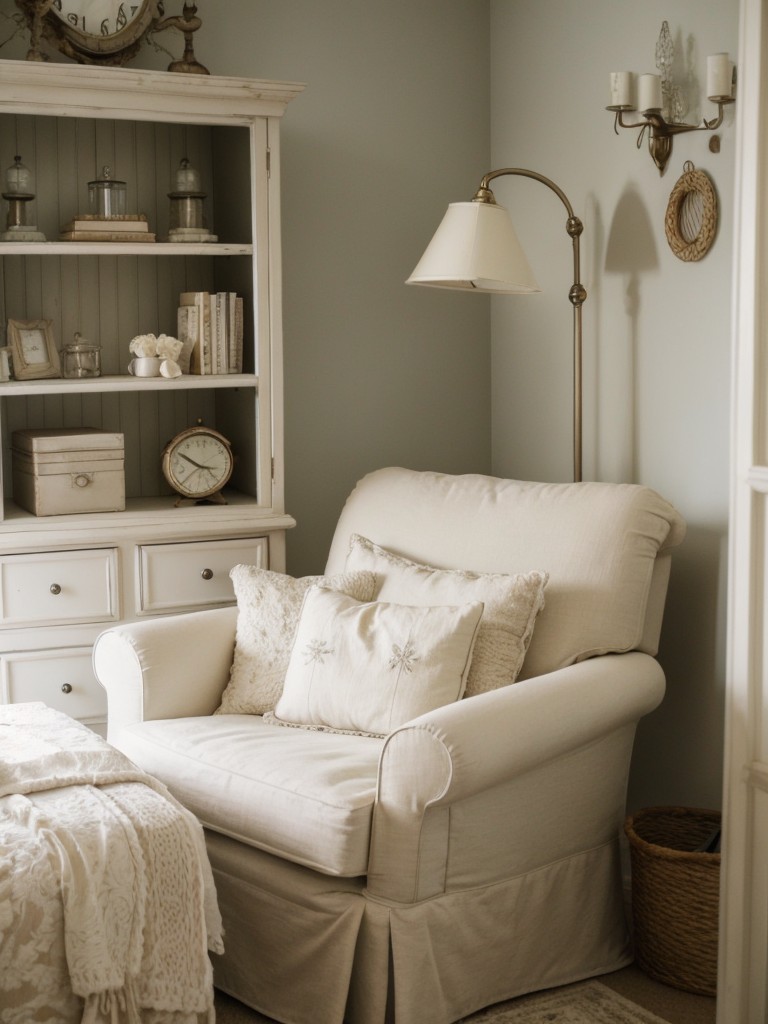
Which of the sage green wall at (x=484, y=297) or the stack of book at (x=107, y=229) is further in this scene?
the stack of book at (x=107, y=229)

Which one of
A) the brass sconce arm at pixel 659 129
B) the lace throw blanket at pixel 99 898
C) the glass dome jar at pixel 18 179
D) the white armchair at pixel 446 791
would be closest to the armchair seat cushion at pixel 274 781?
the white armchair at pixel 446 791

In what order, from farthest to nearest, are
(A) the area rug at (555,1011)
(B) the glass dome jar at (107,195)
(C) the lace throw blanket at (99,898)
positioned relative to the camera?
1. (B) the glass dome jar at (107,195)
2. (A) the area rug at (555,1011)
3. (C) the lace throw blanket at (99,898)

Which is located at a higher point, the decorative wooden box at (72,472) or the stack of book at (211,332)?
the stack of book at (211,332)

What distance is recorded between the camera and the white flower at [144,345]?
2.98 meters

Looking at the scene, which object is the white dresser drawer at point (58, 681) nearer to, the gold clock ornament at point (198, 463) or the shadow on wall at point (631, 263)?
the gold clock ornament at point (198, 463)

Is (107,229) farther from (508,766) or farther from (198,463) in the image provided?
(508,766)

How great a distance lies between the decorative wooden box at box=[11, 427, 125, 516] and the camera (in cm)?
290

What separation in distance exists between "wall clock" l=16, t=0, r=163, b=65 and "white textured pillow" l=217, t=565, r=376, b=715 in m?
1.38

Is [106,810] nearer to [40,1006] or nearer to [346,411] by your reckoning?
[40,1006]

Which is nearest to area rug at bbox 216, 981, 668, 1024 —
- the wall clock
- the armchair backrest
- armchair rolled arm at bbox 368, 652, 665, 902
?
armchair rolled arm at bbox 368, 652, 665, 902

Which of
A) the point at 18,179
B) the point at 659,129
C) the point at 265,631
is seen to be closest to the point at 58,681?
the point at 265,631

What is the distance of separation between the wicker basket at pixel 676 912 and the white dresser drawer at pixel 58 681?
1.32 meters

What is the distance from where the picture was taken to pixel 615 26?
292 cm

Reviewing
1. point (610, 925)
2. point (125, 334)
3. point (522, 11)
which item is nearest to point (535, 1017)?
point (610, 925)
